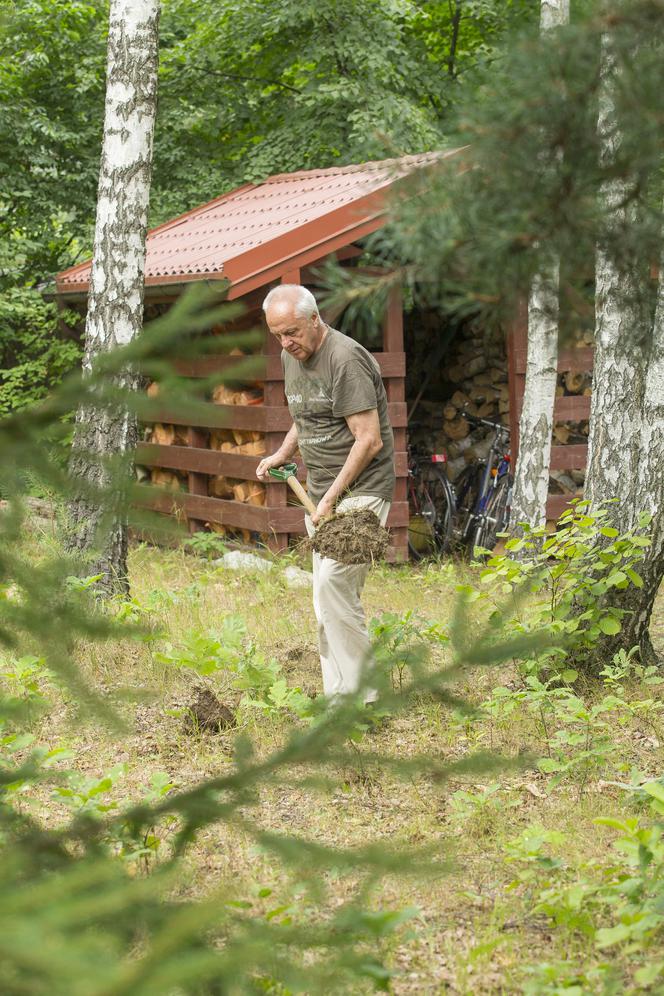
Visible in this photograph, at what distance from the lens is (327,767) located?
4.62 meters

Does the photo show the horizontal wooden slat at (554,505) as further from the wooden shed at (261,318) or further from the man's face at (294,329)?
the man's face at (294,329)

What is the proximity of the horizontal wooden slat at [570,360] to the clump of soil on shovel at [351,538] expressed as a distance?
17.8 ft

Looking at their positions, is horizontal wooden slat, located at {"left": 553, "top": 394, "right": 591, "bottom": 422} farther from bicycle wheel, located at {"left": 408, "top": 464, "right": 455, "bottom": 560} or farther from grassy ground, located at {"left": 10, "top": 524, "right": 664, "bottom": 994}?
grassy ground, located at {"left": 10, "top": 524, "right": 664, "bottom": 994}

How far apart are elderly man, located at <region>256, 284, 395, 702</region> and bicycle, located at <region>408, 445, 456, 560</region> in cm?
635

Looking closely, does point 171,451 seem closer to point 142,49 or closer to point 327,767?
point 142,49

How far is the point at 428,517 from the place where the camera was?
1190 cm

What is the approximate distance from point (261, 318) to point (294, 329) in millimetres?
4713

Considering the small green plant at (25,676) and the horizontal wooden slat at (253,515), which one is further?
the horizontal wooden slat at (253,515)

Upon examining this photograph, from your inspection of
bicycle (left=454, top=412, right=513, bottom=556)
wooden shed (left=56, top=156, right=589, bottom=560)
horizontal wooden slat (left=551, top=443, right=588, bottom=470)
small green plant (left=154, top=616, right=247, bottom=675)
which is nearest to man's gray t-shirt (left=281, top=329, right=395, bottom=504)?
small green plant (left=154, top=616, right=247, bottom=675)

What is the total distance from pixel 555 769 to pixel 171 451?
7597mm

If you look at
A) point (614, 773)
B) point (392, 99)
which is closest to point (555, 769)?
point (614, 773)

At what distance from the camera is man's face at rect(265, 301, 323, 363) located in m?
5.06

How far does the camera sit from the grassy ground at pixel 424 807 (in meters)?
3.26

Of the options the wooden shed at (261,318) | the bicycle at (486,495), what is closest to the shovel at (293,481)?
the wooden shed at (261,318)
